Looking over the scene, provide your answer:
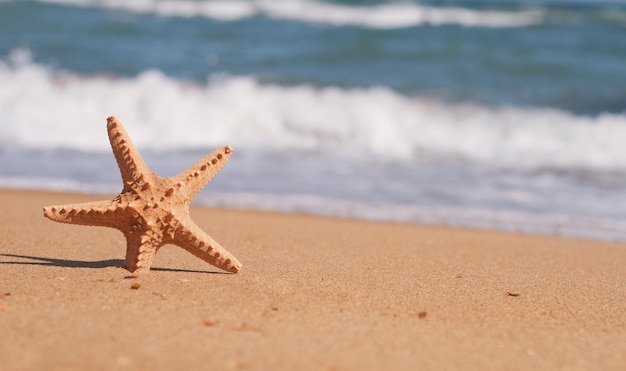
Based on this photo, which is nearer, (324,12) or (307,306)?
(307,306)

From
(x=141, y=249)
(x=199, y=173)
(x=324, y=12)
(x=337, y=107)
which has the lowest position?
(x=141, y=249)

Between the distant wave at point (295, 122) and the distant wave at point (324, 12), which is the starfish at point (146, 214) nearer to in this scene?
the distant wave at point (295, 122)

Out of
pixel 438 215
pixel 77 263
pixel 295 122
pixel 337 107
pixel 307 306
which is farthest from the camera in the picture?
→ pixel 337 107

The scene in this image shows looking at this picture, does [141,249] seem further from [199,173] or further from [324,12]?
[324,12]

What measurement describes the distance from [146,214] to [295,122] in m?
6.96

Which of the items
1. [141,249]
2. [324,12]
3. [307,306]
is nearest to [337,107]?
[141,249]

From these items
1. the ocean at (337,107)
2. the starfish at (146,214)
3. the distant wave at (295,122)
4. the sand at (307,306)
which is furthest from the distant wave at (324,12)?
the starfish at (146,214)

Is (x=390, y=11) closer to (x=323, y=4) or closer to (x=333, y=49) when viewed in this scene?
(x=323, y=4)

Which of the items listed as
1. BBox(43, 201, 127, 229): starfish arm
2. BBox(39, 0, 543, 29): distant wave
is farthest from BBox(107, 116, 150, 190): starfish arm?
BBox(39, 0, 543, 29): distant wave

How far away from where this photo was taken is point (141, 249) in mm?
3764

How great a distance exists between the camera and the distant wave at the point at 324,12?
58.4 ft

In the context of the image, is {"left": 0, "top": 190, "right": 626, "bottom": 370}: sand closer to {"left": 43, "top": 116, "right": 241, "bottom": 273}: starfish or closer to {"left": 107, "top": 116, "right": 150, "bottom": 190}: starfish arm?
{"left": 43, "top": 116, "right": 241, "bottom": 273}: starfish

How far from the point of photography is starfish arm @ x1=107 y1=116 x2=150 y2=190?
12.4 ft

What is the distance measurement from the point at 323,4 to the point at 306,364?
58.7ft
